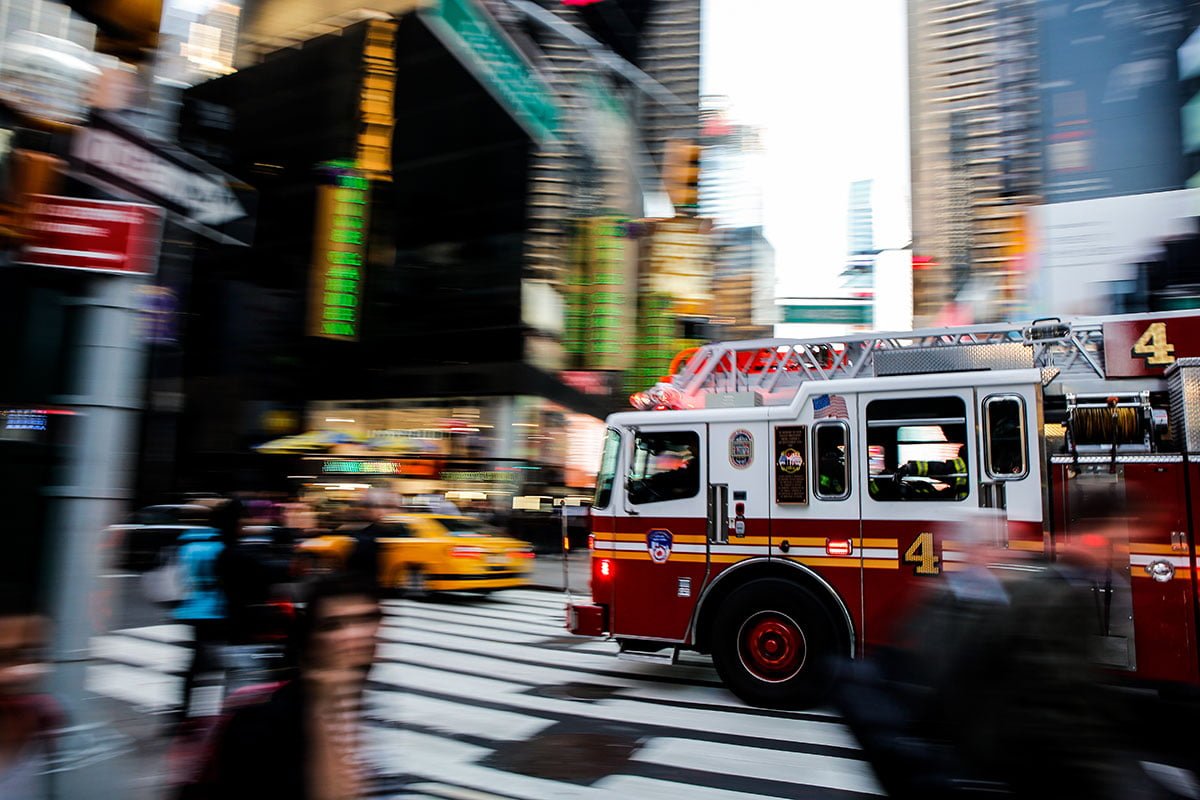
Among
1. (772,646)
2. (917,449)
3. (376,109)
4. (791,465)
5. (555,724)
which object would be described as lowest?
(555,724)

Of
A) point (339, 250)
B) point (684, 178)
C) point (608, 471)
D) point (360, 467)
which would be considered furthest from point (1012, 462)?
point (684, 178)

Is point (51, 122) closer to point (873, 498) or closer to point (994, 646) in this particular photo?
point (994, 646)

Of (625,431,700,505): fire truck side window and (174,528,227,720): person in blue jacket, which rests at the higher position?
(625,431,700,505): fire truck side window

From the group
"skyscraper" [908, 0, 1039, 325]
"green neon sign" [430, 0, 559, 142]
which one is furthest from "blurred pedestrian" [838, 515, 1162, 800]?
"skyscraper" [908, 0, 1039, 325]

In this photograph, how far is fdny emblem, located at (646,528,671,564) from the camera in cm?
786

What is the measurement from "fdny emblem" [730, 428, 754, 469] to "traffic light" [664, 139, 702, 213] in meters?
36.3

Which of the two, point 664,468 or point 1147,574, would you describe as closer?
point 1147,574

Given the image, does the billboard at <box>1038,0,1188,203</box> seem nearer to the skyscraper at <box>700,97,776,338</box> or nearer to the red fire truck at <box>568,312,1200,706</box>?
the skyscraper at <box>700,97,776,338</box>

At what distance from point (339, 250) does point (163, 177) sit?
24.6 meters

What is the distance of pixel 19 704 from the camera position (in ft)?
7.14

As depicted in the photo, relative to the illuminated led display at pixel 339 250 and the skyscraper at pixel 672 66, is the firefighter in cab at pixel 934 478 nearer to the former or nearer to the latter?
the illuminated led display at pixel 339 250

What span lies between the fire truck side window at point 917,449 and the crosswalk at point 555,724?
2.07 metres

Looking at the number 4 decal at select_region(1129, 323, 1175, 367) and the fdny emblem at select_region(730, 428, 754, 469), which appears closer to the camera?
the number 4 decal at select_region(1129, 323, 1175, 367)

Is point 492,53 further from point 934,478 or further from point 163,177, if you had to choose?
point 163,177
